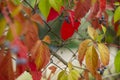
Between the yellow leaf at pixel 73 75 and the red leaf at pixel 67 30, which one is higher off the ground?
the red leaf at pixel 67 30

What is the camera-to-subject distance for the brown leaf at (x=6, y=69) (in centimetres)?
65

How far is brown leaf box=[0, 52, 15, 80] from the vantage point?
65 centimetres

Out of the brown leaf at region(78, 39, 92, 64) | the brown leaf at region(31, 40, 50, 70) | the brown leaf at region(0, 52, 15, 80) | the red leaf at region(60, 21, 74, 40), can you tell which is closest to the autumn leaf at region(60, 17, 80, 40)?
the red leaf at region(60, 21, 74, 40)

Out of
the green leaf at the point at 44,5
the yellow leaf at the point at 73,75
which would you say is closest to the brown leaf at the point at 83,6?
the green leaf at the point at 44,5

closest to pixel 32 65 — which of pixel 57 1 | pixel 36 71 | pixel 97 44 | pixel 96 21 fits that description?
pixel 36 71

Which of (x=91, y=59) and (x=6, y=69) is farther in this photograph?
(x=91, y=59)

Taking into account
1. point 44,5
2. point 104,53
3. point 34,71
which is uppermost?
point 44,5

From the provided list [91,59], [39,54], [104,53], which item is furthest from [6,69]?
[104,53]

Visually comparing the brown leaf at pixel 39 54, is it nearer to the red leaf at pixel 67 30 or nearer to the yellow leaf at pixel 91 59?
the yellow leaf at pixel 91 59

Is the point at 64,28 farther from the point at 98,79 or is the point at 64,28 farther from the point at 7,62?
the point at 7,62

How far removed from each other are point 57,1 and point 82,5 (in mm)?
80

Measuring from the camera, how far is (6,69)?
672 mm

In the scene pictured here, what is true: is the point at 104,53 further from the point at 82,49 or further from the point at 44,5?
the point at 44,5

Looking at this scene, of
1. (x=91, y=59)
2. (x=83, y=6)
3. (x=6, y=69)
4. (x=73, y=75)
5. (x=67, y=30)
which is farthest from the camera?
(x=67, y=30)
